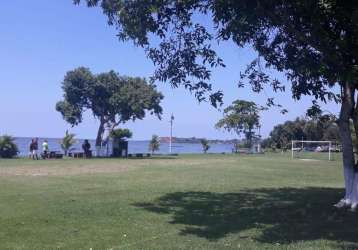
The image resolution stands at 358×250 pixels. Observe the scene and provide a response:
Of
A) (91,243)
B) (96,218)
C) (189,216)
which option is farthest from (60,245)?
(189,216)

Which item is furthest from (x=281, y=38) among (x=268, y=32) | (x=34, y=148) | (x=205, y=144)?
(x=205, y=144)

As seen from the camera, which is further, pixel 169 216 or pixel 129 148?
pixel 129 148

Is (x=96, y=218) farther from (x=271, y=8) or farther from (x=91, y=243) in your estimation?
(x=271, y=8)

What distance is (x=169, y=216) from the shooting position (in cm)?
1212

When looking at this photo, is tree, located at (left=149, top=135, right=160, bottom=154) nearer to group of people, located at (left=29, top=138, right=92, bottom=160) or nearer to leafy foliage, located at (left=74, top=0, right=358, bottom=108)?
group of people, located at (left=29, top=138, right=92, bottom=160)

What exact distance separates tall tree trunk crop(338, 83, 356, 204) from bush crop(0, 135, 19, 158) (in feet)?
101

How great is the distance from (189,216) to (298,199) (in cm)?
421

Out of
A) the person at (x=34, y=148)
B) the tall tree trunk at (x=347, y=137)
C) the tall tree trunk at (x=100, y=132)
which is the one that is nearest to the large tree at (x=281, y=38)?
the tall tree trunk at (x=347, y=137)

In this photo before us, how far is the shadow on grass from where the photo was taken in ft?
33.5

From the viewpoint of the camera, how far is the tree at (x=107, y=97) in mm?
47406

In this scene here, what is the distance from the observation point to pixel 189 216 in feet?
39.7

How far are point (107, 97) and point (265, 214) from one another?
37.3m

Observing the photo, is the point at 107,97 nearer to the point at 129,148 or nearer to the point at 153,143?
the point at 153,143

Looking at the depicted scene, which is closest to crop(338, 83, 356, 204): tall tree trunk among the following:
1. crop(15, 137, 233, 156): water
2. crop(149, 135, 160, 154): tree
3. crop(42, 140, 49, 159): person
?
crop(42, 140, 49, 159): person
